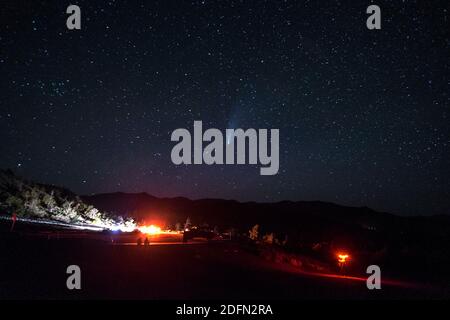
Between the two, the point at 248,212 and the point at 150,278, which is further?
the point at 248,212

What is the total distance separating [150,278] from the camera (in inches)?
527

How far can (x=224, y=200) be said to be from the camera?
132m

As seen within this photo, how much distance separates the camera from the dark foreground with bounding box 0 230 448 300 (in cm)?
1154

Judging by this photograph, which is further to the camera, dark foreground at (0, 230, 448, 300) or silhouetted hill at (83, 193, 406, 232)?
silhouetted hill at (83, 193, 406, 232)

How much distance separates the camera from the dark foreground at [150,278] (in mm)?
11539

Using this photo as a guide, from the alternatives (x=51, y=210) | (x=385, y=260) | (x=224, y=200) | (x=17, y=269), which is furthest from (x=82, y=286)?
(x=224, y=200)

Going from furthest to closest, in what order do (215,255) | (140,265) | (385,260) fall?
(385,260), (215,255), (140,265)

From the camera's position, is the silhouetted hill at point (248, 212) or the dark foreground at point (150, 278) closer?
the dark foreground at point (150, 278)

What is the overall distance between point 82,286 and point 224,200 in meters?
120

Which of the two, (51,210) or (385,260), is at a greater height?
(51,210)

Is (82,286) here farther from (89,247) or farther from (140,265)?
(89,247)
